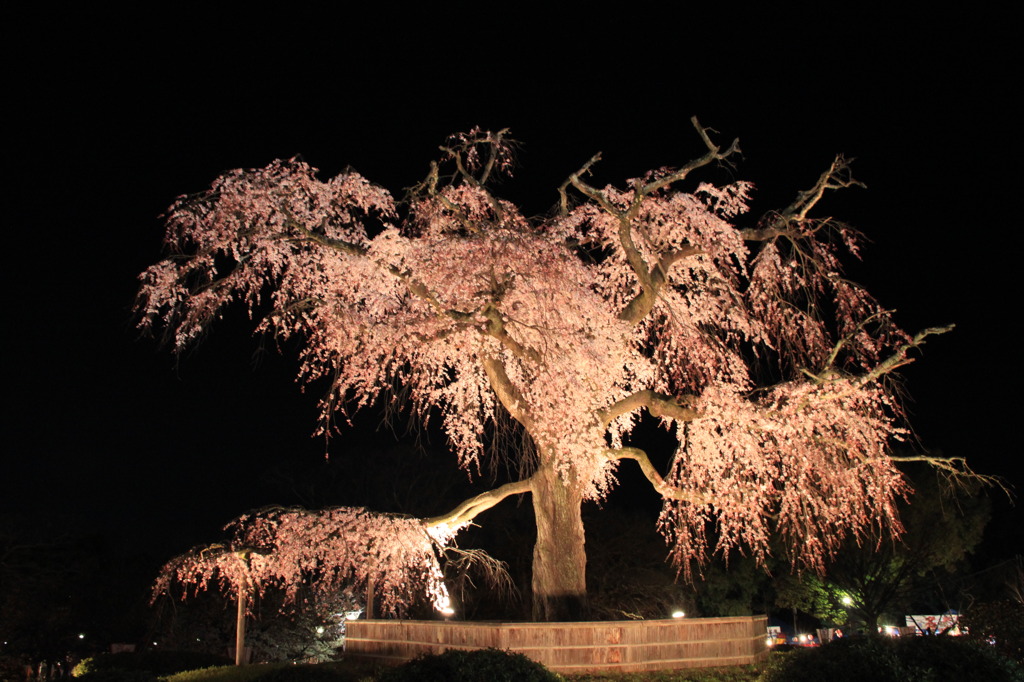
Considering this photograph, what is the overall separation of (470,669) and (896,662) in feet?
14.9

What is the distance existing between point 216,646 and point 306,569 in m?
21.4

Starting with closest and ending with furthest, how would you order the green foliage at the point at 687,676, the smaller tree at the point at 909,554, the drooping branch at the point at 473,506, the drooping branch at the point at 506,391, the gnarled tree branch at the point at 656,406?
the green foliage at the point at 687,676, the gnarled tree branch at the point at 656,406, the drooping branch at the point at 506,391, the drooping branch at the point at 473,506, the smaller tree at the point at 909,554

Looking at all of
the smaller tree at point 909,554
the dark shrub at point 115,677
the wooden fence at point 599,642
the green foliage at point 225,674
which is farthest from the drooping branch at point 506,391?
the smaller tree at point 909,554

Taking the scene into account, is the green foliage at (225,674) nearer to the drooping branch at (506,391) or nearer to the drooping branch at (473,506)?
the drooping branch at (473,506)

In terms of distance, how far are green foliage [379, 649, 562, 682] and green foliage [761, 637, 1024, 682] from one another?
285 cm

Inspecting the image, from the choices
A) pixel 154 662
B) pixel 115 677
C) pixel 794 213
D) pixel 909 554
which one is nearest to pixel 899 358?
pixel 794 213

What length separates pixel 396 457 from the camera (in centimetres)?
4166

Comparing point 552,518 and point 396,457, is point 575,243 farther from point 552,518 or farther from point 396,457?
point 396,457

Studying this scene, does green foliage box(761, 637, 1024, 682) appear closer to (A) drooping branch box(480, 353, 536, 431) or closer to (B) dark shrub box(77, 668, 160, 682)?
(A) drooping branch box(480, 353, 536, 431)

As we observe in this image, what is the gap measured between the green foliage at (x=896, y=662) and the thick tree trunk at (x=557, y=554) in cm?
462

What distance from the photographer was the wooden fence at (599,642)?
40.7ft

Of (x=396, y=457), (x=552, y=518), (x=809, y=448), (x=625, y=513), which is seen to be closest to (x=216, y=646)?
(x=396, y=457)

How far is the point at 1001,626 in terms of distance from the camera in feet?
51.0

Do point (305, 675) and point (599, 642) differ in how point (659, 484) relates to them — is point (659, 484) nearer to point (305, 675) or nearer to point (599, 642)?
point (599, 642)
